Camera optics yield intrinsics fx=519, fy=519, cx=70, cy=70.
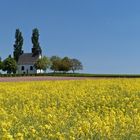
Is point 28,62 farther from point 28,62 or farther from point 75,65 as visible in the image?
point 75,65

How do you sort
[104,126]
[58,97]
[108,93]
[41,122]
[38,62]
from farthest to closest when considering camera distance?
1. [38,62]
2. [108,93]
3. [58,97]
4. [41,122]
5. [104,126]

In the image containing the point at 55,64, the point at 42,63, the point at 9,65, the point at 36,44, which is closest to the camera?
the point at 9,65

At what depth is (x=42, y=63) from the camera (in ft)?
405

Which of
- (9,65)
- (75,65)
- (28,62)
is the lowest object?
(9,65)

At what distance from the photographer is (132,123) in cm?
757

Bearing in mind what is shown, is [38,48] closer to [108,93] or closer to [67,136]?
[108,93]

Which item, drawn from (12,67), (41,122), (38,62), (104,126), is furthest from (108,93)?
(38,62)

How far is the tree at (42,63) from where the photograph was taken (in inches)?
4818

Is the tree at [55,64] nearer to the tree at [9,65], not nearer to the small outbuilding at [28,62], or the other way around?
the small outbuilding at [28,62]

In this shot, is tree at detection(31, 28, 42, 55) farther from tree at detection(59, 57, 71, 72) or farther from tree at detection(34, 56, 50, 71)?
tree at detection(59, 57, 71, 72)

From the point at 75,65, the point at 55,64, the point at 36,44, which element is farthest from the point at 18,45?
the point at 75,65

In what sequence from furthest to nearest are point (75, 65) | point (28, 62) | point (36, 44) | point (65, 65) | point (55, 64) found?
point (28, 62), point (36, 44), point (75, 65), point (55, 64), point (65, 65)

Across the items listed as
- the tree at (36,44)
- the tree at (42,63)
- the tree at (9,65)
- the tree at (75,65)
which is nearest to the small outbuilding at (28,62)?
the tree at (36,44)

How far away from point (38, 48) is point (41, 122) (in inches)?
4750
